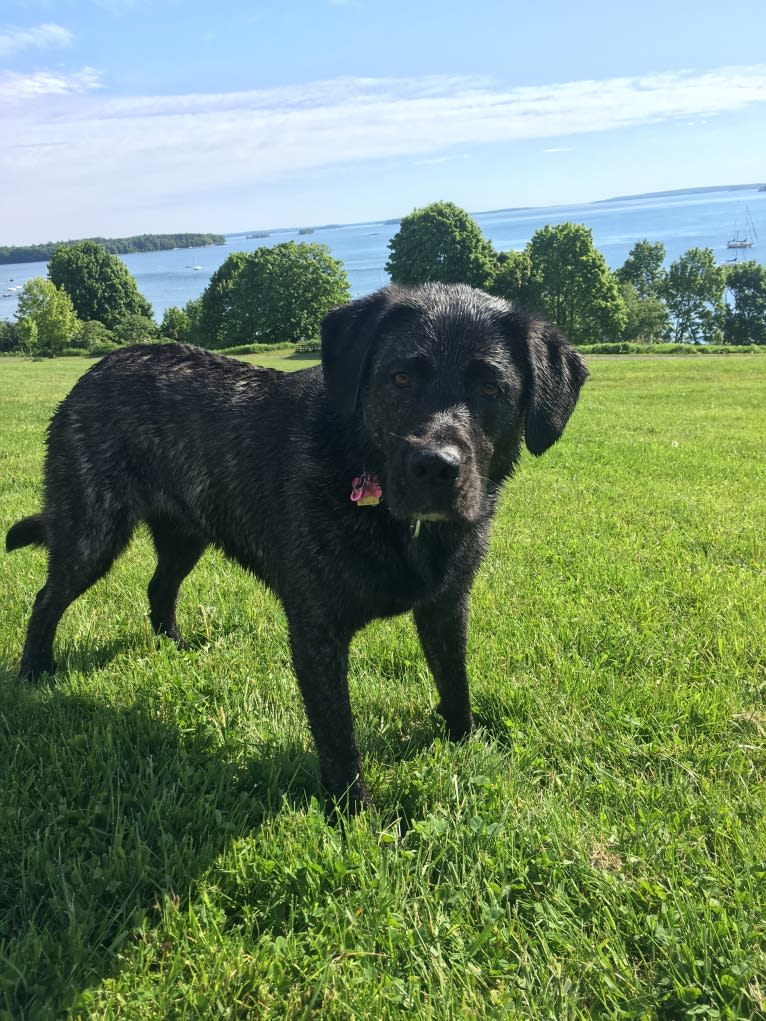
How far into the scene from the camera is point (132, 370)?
3631mm

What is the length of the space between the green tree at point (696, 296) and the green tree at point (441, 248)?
3373 centimetres

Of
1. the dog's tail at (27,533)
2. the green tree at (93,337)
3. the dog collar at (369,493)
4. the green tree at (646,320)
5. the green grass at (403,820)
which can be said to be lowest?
the green tree at (646,320)

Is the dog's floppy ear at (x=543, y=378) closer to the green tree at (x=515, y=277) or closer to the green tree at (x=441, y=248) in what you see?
the green tree at (x=441, y=248)

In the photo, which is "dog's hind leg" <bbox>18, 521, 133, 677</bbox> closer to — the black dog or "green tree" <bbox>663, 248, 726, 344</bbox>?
the black dog

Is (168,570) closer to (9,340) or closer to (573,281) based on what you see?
(573,281)

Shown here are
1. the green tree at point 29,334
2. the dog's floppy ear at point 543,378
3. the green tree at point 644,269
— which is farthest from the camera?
the green tree at point 644,269

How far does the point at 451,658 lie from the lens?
10.3ft

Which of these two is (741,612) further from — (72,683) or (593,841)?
(72,683)

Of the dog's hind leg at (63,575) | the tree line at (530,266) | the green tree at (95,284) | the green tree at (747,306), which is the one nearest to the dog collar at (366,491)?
the dog's hind leg at (63,575)

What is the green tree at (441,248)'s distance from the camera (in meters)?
58.4

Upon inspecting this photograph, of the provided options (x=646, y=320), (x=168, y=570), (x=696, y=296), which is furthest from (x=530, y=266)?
(x=168, y=570)

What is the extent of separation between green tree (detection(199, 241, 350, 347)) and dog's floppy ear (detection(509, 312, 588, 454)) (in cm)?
6064

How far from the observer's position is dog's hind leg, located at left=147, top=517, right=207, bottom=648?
4.14m

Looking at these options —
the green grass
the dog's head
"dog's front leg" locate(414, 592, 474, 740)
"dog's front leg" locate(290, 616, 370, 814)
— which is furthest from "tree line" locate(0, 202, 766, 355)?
"dog's front leg" locate(290, 616, 370, 814)
